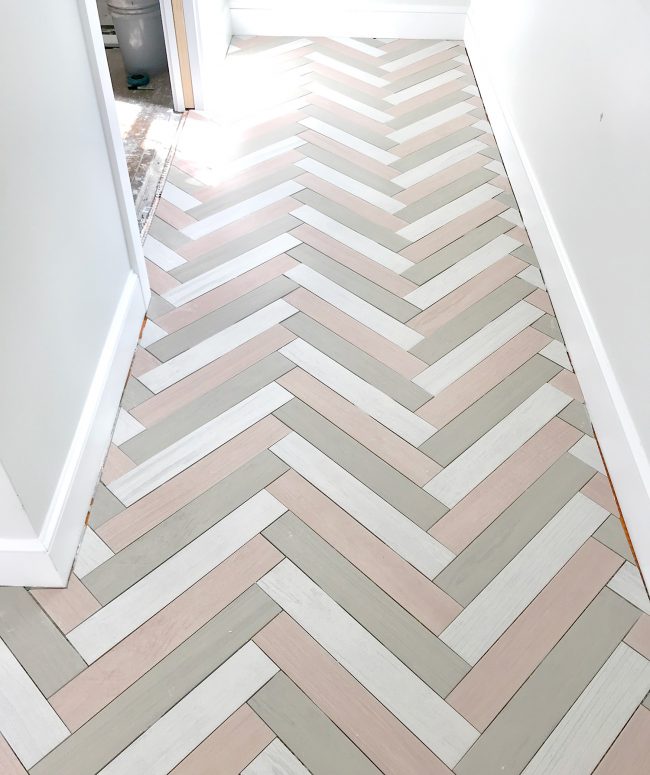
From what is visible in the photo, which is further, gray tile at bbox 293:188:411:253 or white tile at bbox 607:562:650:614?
gray tile at bbox 293:188:411:253

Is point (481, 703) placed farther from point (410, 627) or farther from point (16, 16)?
point (16, 16)

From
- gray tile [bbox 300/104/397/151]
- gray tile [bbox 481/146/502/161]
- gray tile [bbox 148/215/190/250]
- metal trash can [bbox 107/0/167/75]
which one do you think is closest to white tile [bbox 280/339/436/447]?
gray tile [bbox 148/215/190/250]

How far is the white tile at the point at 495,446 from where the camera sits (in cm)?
176

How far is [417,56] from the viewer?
11.4 feet

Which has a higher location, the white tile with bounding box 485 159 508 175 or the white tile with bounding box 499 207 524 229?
the white tile with bounding box 485 159 508 175

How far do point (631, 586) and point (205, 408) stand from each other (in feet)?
3.60

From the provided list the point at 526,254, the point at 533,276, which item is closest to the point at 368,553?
the point at 533,276

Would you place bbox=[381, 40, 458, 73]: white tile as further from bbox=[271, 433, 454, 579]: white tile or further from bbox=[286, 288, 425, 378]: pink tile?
bbox=[271, 433, 454, 579]: white tile

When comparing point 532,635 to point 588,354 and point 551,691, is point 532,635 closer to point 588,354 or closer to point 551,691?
point 551,691

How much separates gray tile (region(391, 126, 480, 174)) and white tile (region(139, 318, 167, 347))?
46.9 inches

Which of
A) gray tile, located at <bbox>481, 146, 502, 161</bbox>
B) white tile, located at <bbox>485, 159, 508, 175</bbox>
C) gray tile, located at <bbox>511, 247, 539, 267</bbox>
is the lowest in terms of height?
gray tile, located at <bbox>511, 247, 539, 267</bbox>

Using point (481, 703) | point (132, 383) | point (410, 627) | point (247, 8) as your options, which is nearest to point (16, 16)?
point (132, 383)

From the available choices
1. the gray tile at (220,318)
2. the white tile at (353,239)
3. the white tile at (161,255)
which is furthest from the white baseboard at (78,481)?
the white tile at (353,239)

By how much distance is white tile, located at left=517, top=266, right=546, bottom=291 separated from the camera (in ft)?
7.68
